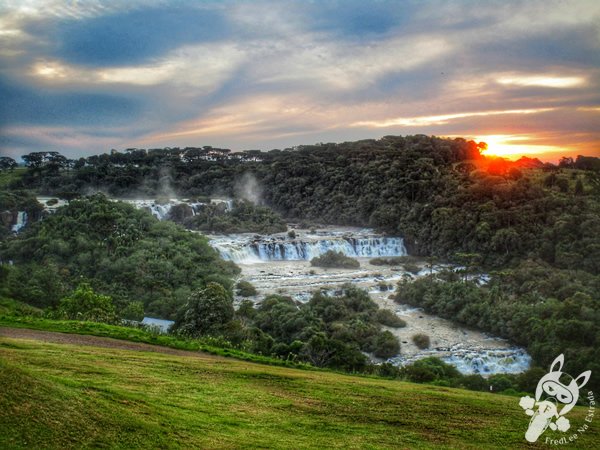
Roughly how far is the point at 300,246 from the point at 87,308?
1326 inches

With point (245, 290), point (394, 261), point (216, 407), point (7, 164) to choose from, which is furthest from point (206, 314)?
point (7, 164)

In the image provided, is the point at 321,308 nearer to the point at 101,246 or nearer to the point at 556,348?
the point at 556,348

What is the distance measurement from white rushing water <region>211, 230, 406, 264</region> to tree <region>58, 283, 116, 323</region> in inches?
1028

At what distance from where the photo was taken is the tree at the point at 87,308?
82.1ft

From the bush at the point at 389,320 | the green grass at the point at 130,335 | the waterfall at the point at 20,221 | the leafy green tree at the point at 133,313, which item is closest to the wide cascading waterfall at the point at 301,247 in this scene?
the waterfall at the point at 20,221

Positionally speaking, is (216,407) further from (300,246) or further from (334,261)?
(300,246)

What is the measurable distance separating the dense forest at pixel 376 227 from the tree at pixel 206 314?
317 cm

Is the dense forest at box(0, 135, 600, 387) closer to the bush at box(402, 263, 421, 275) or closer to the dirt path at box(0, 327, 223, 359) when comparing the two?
the bush at box(402, 263, 421, 275)

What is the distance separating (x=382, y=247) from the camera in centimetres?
6319

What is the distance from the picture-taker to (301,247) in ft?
191

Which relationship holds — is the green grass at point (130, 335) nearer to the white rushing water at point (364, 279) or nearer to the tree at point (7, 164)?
the white rushing water at point (364, 279)

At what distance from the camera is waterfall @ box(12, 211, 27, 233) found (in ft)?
183

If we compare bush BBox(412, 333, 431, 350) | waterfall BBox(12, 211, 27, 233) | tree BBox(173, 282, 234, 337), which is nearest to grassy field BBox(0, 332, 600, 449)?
tree BBox(173, 282, 234, 337)

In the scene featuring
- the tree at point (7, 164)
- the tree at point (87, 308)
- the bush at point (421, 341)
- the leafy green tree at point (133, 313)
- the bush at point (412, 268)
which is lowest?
the bush at point (421, 341)
